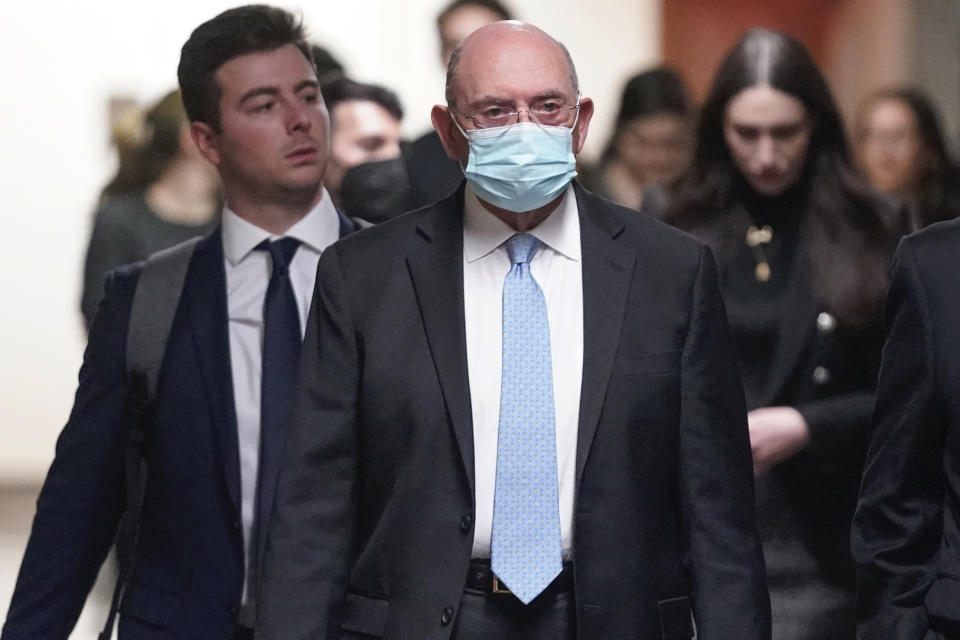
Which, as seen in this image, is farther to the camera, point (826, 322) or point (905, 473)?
point (826, 322)

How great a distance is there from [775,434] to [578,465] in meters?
1.24

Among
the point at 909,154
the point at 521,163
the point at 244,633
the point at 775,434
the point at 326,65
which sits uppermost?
the point at 326,65

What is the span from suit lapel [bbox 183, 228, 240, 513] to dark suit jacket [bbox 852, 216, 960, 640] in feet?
3.84

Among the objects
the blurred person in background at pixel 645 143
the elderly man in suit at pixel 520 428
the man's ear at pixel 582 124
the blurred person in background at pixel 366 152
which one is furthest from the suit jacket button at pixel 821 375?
the man's ear at pixel 582 124

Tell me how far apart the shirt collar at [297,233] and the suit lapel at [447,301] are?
0.52 metres

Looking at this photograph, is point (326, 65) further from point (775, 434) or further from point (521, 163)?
point (521, 163)

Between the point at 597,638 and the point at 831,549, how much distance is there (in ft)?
4.65

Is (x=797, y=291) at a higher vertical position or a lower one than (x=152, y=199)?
lower

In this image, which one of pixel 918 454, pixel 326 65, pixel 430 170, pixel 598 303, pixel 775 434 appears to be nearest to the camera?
pixel 918 454

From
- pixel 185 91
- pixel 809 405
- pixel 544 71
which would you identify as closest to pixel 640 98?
pixel 809 405

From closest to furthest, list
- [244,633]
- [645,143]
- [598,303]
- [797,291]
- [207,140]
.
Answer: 1. [598,303]
2. [244,633]
3. [207,140]
4. [797,291]
5. [645,143]

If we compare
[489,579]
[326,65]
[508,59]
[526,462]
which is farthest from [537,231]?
[326,65]

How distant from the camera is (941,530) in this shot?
9.32ft

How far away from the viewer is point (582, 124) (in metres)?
3.00
